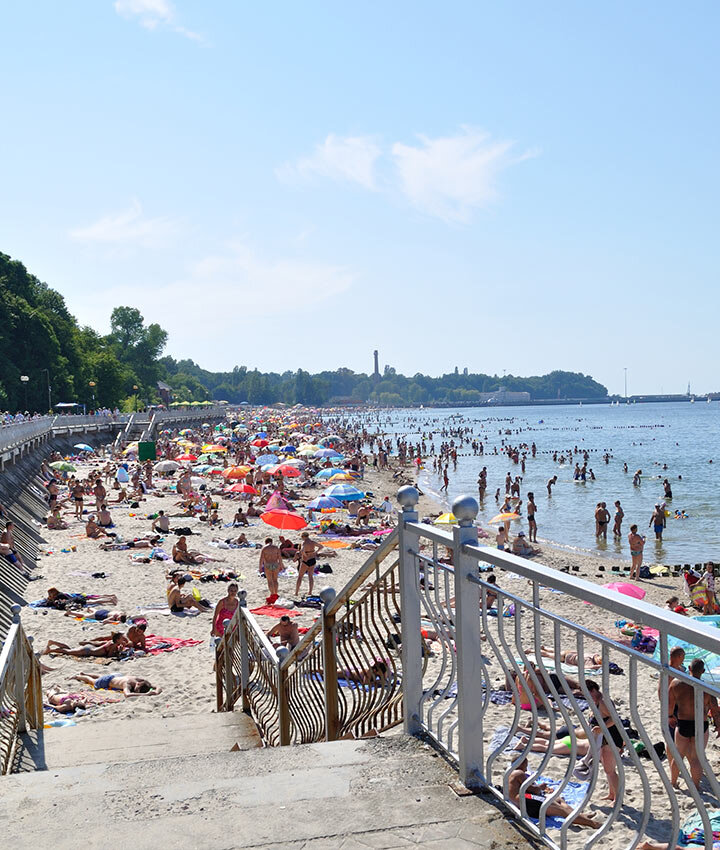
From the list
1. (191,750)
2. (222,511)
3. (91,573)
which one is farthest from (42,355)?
(191,750)

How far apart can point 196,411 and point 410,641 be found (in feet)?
303

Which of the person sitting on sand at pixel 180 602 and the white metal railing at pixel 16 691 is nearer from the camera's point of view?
the white metal railing at pixel 16 691

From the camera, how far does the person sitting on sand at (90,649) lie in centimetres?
1149

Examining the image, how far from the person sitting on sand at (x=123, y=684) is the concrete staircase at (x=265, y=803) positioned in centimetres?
677

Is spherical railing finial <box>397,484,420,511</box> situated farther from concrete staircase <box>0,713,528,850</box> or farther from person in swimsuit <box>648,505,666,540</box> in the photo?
person in swimsuit <box>648,505,666,540</box>

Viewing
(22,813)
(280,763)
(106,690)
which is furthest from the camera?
(106,690)

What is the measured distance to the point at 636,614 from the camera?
6.23ft

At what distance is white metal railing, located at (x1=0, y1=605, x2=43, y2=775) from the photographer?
483 centimetres

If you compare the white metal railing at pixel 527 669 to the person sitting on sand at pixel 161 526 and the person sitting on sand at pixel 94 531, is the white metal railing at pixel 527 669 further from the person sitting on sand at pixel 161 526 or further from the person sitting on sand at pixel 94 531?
the person sitting on sand at pixel 161 526

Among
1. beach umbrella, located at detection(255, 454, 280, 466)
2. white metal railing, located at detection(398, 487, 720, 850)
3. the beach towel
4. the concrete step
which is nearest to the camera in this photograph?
white metal railing, located at detection(398, 487, 720, 850)

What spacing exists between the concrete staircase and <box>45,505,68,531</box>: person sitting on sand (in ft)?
68.6

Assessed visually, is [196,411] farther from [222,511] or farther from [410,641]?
[410,641]

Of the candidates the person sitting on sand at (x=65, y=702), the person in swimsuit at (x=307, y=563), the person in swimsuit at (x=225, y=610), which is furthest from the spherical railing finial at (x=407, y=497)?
the person in swimsuit at (x=307, y=563)

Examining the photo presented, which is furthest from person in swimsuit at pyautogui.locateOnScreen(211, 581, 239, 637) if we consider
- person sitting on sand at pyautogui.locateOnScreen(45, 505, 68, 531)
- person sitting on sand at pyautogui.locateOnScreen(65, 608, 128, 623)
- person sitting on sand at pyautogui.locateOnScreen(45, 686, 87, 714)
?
person sitting on sand at pyautogui.locateOnScreen(45, 505, 68, 531)
